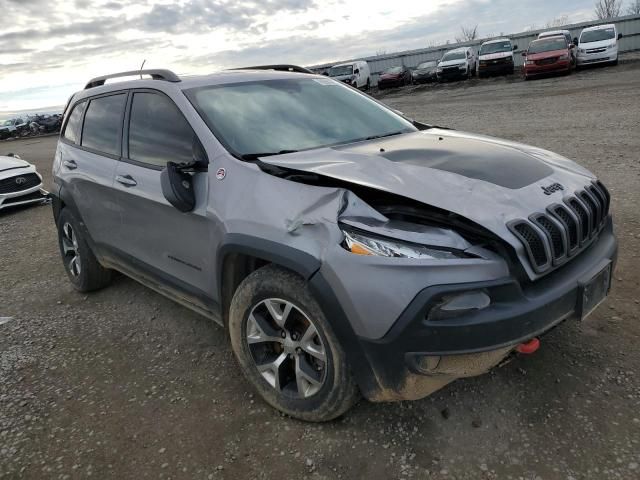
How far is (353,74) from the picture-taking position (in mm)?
29969

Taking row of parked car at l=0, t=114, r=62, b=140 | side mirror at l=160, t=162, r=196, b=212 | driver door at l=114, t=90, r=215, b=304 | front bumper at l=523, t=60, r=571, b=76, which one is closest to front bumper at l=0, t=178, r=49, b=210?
driver door at l=114, t=90, r=215, b=304

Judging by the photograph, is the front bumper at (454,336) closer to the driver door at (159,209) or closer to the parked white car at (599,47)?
the driver door at (159,209)

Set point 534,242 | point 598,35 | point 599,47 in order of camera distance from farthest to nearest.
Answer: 1. point 598,35
2. point 599,47
3. point 534,242

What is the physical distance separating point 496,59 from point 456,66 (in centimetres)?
213

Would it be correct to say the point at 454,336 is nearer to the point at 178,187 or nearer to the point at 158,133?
the point at 178,187

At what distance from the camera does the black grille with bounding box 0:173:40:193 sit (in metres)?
9.08

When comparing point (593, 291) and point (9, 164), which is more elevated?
point (593, 291)

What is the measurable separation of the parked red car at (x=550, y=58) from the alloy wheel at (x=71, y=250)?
2180 centimetres

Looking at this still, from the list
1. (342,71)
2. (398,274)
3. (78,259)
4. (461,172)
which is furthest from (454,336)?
(342,71)

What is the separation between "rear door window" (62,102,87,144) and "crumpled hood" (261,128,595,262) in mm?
2490

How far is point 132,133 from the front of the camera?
3.59 metres

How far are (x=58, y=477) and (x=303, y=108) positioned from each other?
2479 millimetres

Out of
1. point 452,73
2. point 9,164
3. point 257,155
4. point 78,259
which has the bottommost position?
point 452,73

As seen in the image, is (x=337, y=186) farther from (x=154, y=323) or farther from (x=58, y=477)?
(x=154, y=323)
